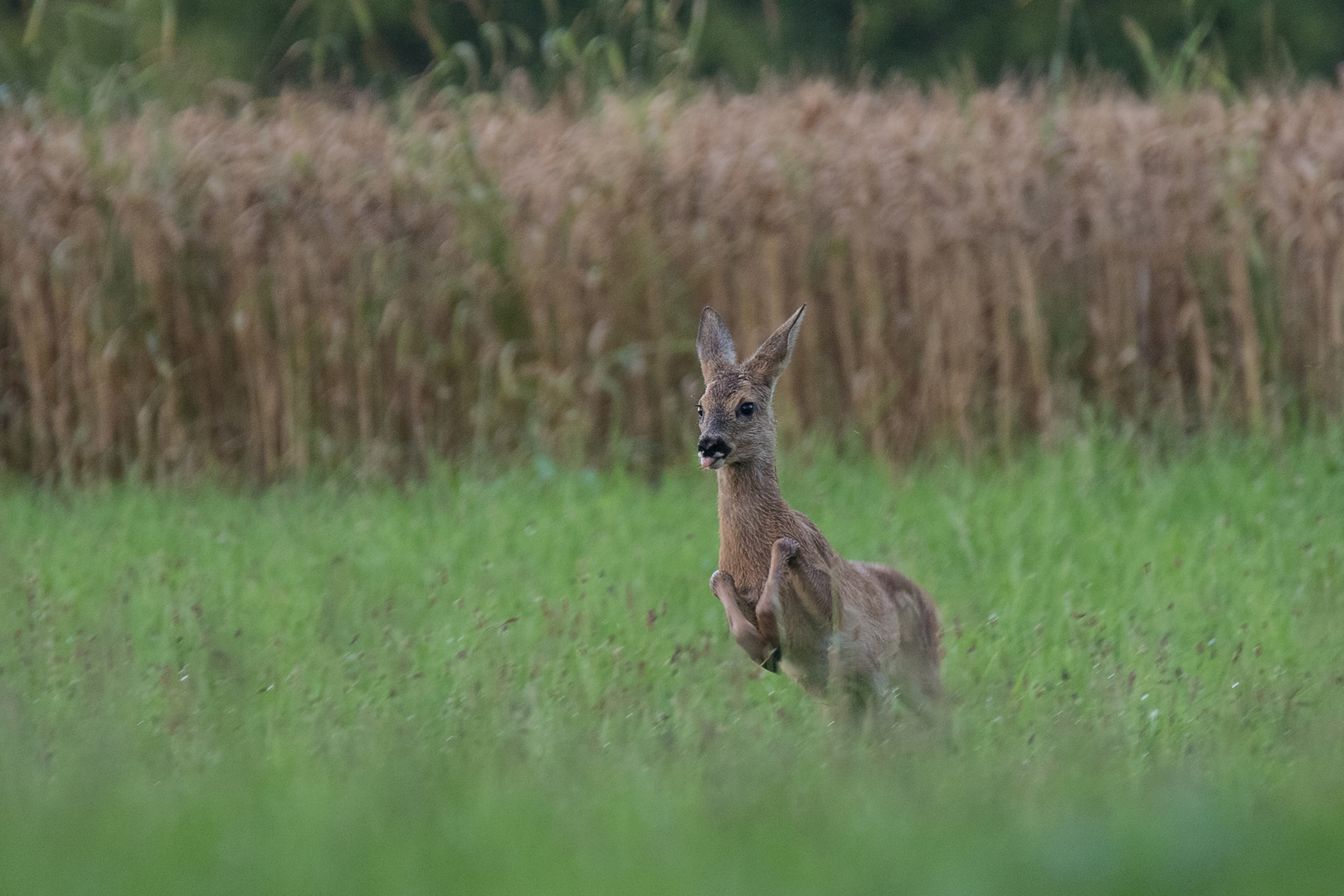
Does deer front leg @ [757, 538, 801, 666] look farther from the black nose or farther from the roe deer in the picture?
the black nose

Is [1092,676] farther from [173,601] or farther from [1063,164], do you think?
[1063,164]

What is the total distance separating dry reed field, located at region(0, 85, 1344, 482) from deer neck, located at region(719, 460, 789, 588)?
15.2 ft

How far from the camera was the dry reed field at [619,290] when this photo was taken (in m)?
9.61

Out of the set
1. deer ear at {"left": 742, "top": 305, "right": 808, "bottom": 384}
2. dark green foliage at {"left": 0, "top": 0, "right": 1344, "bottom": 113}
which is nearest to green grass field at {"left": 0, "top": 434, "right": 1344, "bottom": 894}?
deer ear at {"left": 742, "top": 305, "right": 808, "bottom": 384}

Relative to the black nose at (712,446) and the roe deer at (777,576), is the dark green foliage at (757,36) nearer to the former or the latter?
the roe deer at (777,576)

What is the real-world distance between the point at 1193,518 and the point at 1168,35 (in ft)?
37.6

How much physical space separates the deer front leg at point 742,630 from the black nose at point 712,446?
319 millimetres

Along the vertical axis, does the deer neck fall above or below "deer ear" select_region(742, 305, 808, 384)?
below

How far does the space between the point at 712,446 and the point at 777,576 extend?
394 mm

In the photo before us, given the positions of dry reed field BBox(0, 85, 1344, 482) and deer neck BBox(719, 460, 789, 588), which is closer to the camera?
deer neck BBox(719, 460, 789, 588)

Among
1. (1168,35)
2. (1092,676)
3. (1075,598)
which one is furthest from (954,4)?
(1092,676)

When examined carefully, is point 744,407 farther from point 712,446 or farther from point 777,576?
point 777,576

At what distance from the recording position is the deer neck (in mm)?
4703

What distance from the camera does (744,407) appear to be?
4668 mm
